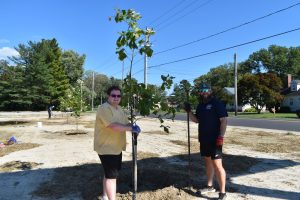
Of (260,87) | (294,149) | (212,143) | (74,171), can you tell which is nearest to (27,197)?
(74,171)

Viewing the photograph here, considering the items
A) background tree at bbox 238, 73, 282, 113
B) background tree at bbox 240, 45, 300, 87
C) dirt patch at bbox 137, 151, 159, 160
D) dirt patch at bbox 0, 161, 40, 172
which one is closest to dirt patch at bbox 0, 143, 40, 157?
dirt patch at bbox 0, 161, 40, 172

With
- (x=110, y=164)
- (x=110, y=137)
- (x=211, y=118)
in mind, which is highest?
(x=211, y=118)

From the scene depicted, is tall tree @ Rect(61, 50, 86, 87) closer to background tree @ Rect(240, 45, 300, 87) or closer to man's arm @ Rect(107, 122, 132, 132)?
background tree @ Rect(240, 45, 300, 87)

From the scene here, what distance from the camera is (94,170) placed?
26.8 ft

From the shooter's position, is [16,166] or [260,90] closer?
[16,166]

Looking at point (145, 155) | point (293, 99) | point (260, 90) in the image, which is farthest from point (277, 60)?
point (145, 155)

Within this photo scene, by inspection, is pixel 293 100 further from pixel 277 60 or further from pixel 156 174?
pixel 156 174

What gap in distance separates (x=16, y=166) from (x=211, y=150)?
209 inches

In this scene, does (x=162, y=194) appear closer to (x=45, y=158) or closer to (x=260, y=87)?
(x=45, y=158)

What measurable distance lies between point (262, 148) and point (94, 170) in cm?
656

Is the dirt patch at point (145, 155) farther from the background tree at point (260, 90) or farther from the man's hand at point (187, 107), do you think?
the background tree at point (260, 90)

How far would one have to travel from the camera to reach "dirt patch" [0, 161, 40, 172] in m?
8.58

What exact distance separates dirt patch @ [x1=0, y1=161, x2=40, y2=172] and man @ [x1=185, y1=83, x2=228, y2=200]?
4.75 m

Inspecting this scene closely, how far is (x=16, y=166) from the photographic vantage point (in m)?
8.94
